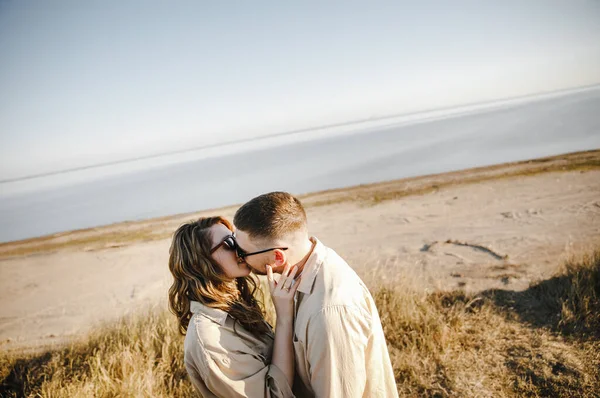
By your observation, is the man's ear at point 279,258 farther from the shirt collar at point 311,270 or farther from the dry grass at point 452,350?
the dry grass at point 452,350

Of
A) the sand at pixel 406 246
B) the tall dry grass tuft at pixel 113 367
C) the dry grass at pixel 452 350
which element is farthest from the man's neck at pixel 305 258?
the sand at pixel 406 246

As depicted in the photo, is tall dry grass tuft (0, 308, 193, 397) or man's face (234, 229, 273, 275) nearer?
man's face (234, 229, 273, 275)

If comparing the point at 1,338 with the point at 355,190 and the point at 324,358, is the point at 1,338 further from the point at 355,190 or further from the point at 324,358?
the point at 355,190

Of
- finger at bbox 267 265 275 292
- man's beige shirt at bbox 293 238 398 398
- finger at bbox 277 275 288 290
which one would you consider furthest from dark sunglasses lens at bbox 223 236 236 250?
man's beige shirt at bbox 293 238 398 398

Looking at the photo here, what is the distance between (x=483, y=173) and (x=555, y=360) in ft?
44.6

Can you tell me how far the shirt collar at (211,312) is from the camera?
6.84 feet

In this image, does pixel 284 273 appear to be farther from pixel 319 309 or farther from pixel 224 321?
pixel 224 321

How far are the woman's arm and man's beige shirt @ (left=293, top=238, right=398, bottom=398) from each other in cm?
5

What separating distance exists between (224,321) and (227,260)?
0.42m

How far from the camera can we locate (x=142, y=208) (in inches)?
1007

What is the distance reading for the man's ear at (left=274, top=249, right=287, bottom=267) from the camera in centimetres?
206


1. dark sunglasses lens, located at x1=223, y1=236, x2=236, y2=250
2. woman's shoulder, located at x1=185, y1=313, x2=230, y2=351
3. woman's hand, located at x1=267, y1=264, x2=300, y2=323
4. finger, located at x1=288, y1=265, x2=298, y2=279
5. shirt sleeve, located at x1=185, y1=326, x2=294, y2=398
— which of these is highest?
dark sunglasses lens, located at x1=223, y1=236, x2=236, y2=250

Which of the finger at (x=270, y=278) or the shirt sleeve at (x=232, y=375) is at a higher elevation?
the finger at (x=270, y=278)

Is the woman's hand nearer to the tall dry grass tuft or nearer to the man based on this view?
the man
